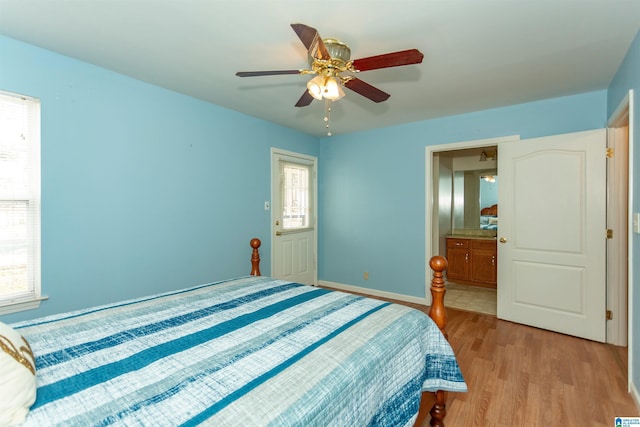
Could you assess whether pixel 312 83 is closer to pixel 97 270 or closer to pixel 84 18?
pixel 84 18

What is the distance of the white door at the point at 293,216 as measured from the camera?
416 centimetres

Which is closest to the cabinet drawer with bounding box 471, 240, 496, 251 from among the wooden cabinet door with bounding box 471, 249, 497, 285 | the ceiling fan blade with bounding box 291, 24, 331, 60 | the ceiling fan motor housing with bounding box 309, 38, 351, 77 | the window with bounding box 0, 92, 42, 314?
the wooden cabinet door with bounding box 471, 249, 497, 285

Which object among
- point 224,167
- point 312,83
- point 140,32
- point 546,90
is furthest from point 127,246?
point 546,90

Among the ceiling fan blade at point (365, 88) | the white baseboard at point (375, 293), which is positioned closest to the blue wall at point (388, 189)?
the white baseboard at point (375, 293)

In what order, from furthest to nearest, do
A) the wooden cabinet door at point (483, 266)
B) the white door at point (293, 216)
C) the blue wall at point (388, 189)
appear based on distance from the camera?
1. the wooden cabinet door at point (483, 266)
2. the white door at point (293, 216)
3. the blue wall at point (388, 189)

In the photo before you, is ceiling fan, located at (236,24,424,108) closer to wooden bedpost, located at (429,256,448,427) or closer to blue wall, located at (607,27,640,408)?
wooden bedpost, located at (429,256,448,427)

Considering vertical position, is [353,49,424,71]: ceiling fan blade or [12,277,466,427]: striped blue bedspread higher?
[353,49,424,71]: ceiling fan blade

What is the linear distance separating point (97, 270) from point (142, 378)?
1.93 meters

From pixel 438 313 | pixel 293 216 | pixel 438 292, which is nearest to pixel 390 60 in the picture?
pixel 438 292

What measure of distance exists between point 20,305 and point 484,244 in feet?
17.9

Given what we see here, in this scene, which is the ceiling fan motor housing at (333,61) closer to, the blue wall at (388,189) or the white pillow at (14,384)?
the white pillow at (14,384)

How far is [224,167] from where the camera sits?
347 cm

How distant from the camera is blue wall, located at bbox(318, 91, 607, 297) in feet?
11.2

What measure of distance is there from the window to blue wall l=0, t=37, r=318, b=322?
0.06 metres
